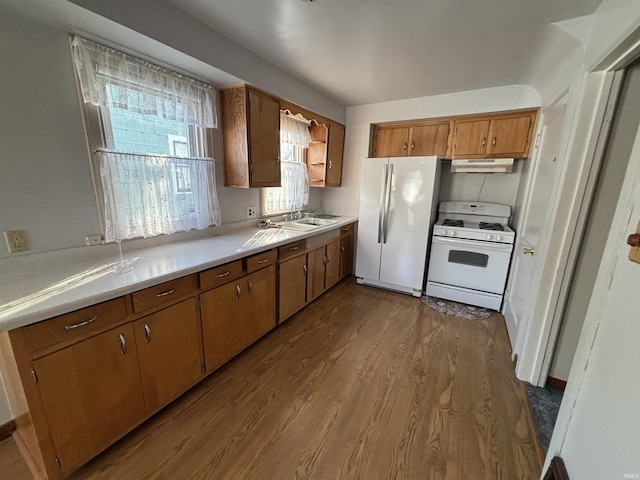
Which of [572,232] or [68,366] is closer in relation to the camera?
[68,366]

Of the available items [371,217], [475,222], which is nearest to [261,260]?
[371,217]

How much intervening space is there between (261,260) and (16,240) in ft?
4.49

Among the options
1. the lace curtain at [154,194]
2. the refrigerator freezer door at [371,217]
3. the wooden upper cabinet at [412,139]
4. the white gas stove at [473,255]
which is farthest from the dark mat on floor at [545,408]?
the lace curtain at [154,194]

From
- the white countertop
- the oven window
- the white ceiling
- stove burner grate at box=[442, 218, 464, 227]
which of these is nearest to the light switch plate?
the white ceiling

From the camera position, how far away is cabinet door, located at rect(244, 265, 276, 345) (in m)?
2.10

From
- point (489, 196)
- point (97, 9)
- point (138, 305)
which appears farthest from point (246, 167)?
point (489, 196)

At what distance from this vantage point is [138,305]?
1373mm

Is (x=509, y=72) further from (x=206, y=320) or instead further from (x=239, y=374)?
(x=239, y=374)

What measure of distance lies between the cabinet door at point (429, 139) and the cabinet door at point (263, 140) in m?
1.79

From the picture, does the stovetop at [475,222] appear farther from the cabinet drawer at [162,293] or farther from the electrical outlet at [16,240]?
the electrical outlet at [16,240]

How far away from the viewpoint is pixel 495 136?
2934 mm

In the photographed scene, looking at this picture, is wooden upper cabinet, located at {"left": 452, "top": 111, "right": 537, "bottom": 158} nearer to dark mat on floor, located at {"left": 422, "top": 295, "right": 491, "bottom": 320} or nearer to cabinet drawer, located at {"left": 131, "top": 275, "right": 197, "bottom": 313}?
dark mat on floor, located at {"left": 422, "top": 295, "right": 491, "bottom": 320}

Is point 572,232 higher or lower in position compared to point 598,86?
lower

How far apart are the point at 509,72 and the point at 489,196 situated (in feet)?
4.78
